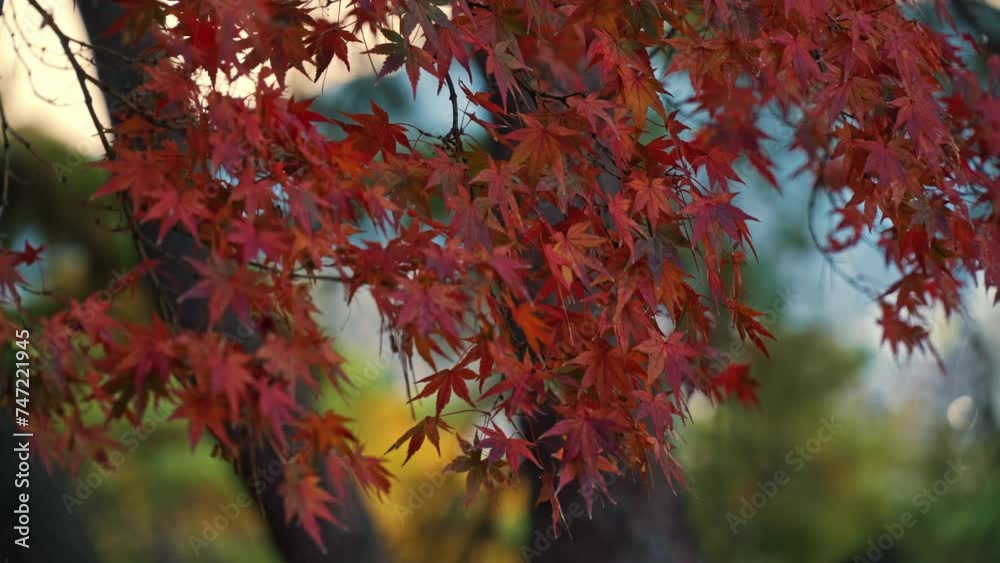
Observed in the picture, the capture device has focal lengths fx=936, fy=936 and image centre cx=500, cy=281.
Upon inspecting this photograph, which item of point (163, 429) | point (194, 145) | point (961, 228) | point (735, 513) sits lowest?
point (735, 513)

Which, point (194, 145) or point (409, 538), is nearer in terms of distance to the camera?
point (194, 145)

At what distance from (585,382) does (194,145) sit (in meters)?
0.69

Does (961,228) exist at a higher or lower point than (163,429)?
lower

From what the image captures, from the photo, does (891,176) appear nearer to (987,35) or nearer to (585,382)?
(585,382)

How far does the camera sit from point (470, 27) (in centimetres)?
155

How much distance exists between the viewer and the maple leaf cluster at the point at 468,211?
129 centimetres

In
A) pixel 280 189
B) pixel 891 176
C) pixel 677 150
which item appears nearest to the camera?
pixel 280 189

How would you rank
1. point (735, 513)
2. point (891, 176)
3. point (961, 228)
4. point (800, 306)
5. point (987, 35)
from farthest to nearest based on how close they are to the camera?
point (800, 306) < point (735, 513) < point (987, 35) < point (961, 228) < point (891, 176)

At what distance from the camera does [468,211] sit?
4.50 ft

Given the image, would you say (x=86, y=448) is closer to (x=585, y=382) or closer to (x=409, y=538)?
(x=585, y=382)

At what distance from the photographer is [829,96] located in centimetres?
169

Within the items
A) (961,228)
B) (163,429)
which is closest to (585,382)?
(961,228)

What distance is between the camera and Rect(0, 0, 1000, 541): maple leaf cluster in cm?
129

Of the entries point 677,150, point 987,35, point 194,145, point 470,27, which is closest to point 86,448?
point 194,145
